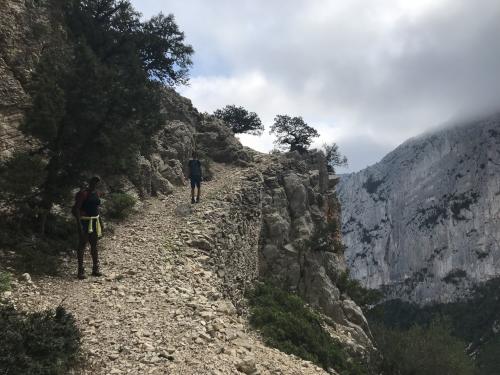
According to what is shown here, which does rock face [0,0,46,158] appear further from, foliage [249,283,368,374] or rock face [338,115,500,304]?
rock face [338,115,500,304]

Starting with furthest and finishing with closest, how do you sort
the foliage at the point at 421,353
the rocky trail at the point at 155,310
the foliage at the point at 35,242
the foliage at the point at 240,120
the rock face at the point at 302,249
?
the foliage at the point at 240,120 → the foliage at the point at 421,353 → the rock face at the point at 302,249 → the foliage at the point at 35,242 → the rocky trail at the point at 155,310

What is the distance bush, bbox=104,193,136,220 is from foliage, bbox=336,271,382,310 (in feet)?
67.0

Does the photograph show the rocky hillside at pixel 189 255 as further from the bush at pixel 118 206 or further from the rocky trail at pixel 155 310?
the bush at pixel 118 206

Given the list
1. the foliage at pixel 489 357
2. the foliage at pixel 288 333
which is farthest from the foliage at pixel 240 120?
the foliage at pixel 489 357

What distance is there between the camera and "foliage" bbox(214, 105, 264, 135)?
61156mm

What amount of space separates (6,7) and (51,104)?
827cm

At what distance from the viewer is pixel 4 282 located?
9.28 m

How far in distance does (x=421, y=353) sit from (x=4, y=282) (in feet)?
103

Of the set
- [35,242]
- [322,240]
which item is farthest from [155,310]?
[322,240]

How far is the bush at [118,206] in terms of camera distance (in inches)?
738

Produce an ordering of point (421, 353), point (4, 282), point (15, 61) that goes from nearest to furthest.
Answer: point (4, 282) → point (15, 61) → point (421, 353)

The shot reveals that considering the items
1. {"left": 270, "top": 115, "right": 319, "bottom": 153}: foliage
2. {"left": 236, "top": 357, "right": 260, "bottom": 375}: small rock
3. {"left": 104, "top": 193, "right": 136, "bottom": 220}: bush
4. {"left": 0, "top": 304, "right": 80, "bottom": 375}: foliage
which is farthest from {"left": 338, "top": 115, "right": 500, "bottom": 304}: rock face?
{"left": 0, "top": 304, "right": 80, "bottom": 375}: foliage

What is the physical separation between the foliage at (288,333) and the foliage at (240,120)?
42.0 meters

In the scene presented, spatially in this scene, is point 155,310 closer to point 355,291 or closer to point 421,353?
point 421,353
